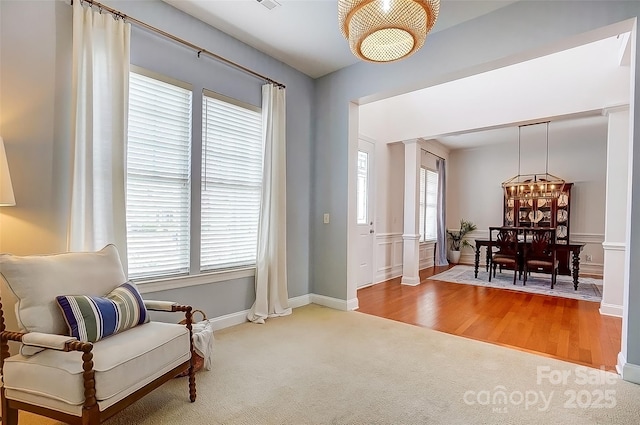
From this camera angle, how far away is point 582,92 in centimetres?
400

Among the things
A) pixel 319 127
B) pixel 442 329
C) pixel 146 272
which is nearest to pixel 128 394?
pixel 146 272

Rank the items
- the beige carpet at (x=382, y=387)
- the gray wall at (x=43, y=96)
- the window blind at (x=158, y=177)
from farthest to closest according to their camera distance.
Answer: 1. the window blind at (x=158, y=177)
2. the gray wall at (x=43, y=96)
3. the beige carpet at (x=382, y=387)

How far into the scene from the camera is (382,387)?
2180 mm

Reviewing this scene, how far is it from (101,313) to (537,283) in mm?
6400

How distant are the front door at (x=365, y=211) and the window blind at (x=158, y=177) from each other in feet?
9.63

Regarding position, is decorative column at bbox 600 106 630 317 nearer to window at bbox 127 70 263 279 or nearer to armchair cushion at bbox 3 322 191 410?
window at bbox 127 70 263 279

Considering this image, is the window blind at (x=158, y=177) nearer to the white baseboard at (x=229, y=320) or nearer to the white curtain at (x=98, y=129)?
the white curtain at (x=98, y=129)

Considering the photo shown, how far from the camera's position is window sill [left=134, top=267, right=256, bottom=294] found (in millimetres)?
2716

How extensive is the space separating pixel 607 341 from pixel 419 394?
2.23 meters

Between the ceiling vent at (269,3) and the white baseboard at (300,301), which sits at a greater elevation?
the ceiling vent at (269,3)

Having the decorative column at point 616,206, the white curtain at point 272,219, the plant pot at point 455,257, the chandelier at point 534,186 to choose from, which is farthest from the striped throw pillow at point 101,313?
the plant pot at point 455,257

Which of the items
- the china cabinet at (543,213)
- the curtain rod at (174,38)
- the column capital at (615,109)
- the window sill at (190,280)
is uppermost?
the curtain rod at (174,38)

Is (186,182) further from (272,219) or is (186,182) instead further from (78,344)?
(78,344)

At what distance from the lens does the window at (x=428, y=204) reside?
730 cm
